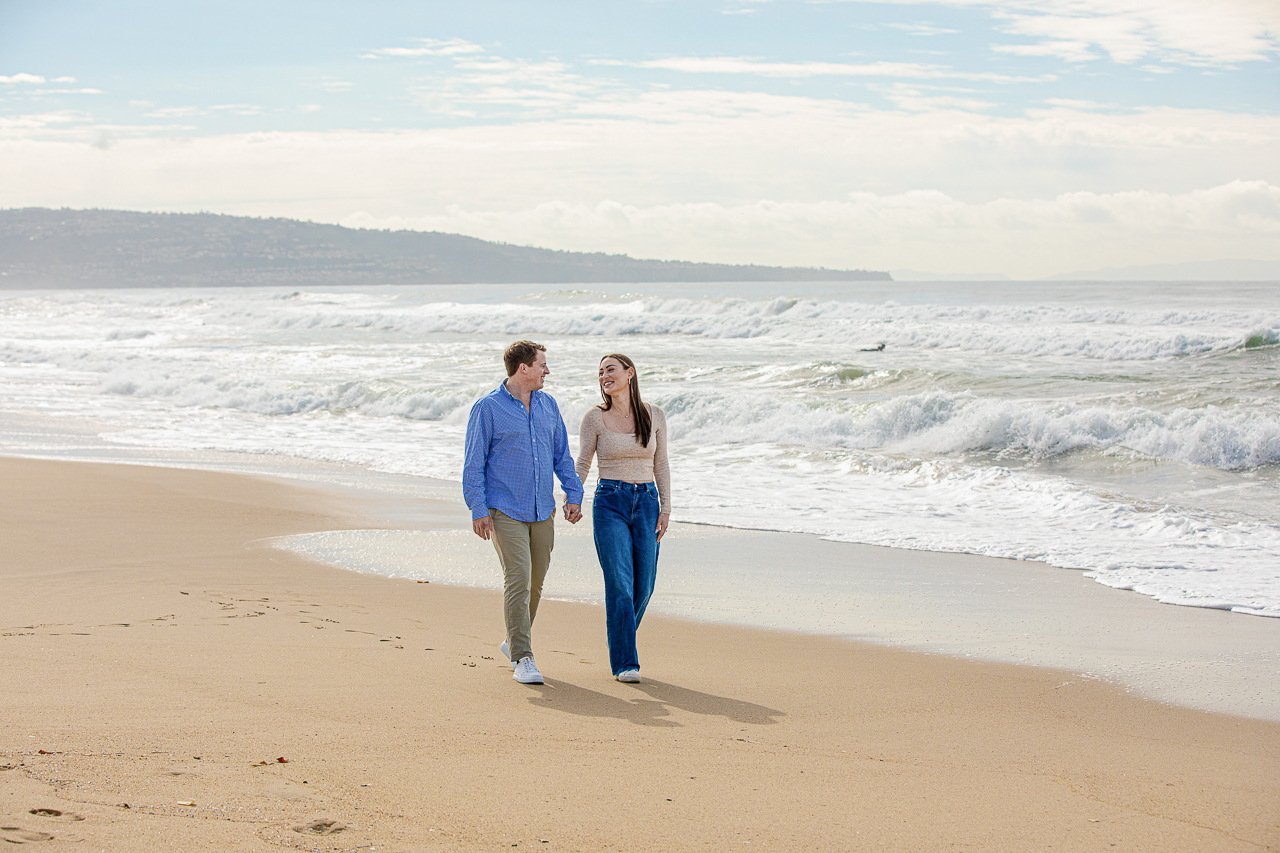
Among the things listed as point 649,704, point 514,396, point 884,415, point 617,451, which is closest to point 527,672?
point 649,704

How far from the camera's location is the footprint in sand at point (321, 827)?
2.73m

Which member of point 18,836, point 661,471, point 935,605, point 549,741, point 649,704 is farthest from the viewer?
point 935,605

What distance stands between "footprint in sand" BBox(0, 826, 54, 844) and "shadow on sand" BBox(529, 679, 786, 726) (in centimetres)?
200

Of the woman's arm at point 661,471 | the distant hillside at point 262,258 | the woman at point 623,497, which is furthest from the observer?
the distant hillside at point 262,258

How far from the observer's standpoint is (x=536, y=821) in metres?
2.95

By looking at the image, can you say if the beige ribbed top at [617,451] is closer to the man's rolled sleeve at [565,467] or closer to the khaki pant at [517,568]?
the man's rolled sleeve at [565,467]

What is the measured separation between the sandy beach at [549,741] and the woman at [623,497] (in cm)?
34

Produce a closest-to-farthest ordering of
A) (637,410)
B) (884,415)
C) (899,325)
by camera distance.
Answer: (637,410) < (884,415) < (899,325)

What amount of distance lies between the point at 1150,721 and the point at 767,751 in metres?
1.84

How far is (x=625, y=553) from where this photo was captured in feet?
15.6

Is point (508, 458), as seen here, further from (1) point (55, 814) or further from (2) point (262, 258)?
(2) point (262, 258)

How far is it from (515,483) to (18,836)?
8.14 feet

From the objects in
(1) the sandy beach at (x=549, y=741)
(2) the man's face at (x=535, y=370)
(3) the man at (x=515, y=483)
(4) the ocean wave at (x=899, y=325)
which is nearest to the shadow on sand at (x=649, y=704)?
(1) the sandy beach at (x=549, y=741)

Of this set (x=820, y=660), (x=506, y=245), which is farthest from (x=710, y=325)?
(x=506, y=245)
